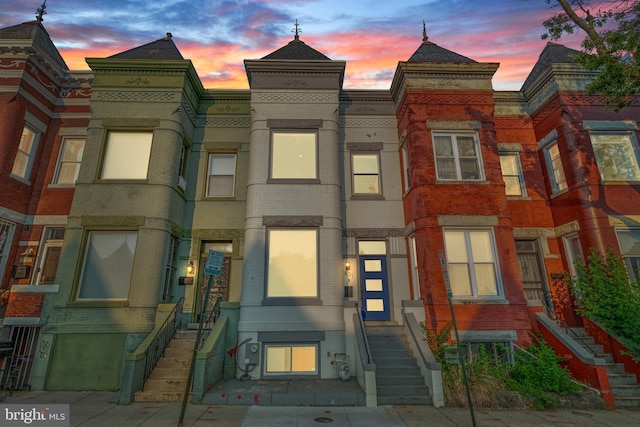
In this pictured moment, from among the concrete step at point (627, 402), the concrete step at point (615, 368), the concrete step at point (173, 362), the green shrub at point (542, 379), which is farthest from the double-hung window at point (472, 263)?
the concrete step at point (173, 362)

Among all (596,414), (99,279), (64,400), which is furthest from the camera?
(99,279)

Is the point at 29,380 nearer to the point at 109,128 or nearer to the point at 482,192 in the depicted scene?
the point at 109,128

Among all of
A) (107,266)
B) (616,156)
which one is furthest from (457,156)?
(107,266)

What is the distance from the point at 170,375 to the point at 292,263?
477cm

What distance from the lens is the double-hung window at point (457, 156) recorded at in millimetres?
11914

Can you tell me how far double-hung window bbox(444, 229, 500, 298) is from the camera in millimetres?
10703

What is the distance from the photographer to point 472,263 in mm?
10898

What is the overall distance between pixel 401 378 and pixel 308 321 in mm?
3244

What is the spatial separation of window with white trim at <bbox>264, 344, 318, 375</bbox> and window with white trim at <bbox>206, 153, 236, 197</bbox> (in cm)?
638

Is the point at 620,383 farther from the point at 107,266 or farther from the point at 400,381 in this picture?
the point at 107,266

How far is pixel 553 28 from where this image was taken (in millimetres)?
10719

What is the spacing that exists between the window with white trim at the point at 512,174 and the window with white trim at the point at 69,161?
17.6 m

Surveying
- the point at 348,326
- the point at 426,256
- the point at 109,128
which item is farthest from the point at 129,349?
the point at 426,256

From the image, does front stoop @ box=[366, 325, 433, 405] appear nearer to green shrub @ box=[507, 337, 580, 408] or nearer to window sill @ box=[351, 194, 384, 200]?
green shrub @ box=[507, 337, 580, 408]
